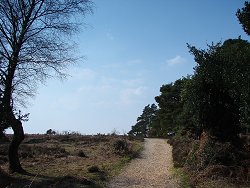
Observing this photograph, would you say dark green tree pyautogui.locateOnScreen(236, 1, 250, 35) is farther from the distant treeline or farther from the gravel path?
the gravel path

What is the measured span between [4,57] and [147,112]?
2877 inches

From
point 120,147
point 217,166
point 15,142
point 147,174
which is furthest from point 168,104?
point 217,166

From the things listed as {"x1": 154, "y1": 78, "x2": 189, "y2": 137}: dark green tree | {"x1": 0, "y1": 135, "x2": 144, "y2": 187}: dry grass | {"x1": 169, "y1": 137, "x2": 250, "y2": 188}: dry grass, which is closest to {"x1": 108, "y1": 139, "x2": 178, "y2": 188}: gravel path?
{"x1": 0, "y1": 135, "x2": 144, "y2": 187}: dry grass

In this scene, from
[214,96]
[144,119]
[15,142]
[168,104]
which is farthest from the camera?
[144,119]

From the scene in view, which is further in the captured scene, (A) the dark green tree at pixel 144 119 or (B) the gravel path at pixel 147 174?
(A) the dark green tree at pixel 144 119

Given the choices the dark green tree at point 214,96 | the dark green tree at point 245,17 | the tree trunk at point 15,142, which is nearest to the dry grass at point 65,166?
the tree trunk at point 15,142

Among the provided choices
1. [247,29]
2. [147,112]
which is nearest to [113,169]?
[247,29]

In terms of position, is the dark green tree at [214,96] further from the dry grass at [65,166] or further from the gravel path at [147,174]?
the dry grass at [65,166]

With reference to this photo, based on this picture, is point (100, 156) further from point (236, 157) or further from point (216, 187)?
point (216, 187)

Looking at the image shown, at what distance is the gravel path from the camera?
19.3m

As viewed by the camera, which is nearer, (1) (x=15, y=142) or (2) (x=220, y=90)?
(1) (x=15, y=142)

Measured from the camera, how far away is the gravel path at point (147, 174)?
19266 millimetres

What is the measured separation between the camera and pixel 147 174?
23.0 metres

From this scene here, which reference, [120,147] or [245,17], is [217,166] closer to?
[245,17]
